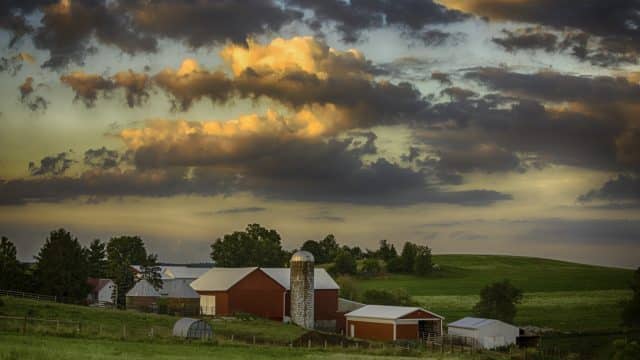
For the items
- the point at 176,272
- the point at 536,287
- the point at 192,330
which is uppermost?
the point at 176,272

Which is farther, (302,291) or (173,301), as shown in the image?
(173,301)

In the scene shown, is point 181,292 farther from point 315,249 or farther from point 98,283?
point 315,249

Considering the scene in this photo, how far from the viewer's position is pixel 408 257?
479ft

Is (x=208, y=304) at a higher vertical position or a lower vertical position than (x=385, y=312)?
higher

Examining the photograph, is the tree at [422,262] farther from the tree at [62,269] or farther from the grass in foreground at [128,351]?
the grass in foreground at [128,351]

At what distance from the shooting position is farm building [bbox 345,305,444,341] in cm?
7150

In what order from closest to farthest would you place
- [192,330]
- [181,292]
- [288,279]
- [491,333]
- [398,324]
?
[192,330]
[491,333]
[398,324]
[181,292]
[288,279]

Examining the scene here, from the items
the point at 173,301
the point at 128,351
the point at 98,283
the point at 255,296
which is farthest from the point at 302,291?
the point at 128,351

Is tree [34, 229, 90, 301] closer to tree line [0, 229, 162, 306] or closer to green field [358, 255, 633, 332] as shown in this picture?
tree line [0, 229, 162, 306]

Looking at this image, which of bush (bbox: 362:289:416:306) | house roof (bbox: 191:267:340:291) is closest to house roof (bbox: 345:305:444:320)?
house roof (bbox: 191:267:340:291)

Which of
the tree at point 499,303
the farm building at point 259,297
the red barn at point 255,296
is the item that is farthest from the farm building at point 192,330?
the tree at point 499,303

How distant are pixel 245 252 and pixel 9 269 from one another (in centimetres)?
4865

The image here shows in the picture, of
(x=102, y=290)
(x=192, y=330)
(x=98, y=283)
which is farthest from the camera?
(x=98, y=283)

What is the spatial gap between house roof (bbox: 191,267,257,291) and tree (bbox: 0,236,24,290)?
1647 cm
